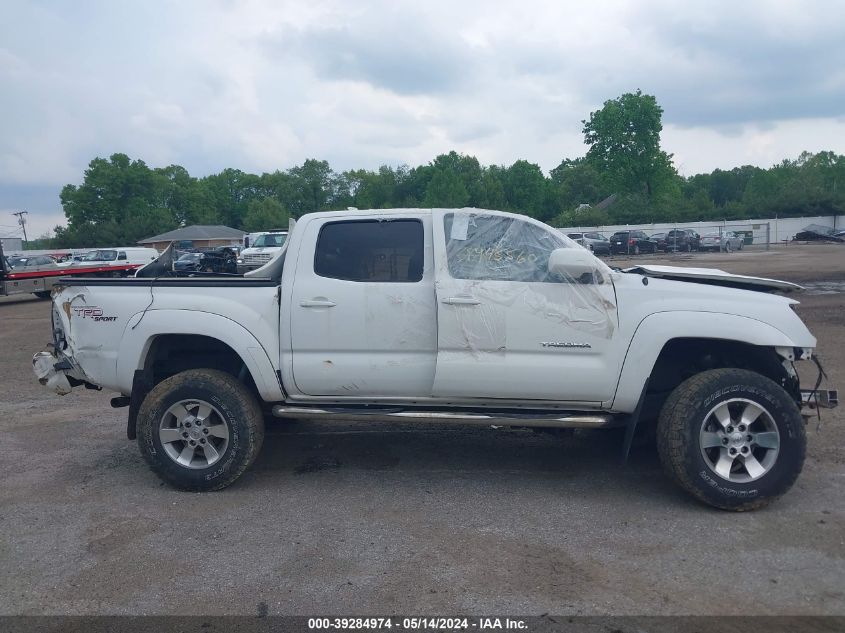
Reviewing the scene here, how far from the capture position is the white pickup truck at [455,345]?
4.74 meters

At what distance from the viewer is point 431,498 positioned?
16.6 feet

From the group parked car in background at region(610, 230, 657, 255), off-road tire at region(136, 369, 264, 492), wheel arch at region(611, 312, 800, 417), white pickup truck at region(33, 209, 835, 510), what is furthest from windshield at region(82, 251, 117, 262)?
wheel arch at region(611, 312, 800, 417)

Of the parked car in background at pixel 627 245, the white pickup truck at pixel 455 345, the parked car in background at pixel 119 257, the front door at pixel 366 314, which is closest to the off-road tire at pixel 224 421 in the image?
the white pickup truck at pixel 455 345

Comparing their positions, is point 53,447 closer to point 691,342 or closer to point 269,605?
point 269,605

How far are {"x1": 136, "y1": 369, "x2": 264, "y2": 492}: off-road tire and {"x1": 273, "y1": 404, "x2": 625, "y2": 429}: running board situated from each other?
255 mm

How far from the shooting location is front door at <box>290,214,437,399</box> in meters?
5.02

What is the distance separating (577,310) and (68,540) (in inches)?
141

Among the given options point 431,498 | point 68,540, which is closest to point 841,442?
point 431,498

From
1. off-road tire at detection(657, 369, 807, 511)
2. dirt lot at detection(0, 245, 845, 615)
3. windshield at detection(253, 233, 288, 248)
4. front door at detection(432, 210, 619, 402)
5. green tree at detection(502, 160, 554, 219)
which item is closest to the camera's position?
dirt lot at detection(0, 245, 845, 615)

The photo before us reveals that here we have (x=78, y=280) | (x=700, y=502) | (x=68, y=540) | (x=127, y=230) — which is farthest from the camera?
(x=127, y=230)

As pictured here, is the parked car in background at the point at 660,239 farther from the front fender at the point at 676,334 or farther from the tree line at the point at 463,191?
the front fender at the point at 676,334

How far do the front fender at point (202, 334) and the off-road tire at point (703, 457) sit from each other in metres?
2.77

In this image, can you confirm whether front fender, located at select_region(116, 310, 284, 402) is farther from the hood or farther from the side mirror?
the hood

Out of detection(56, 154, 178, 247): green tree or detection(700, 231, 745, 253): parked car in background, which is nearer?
detection(700, 231, 745, 253): parked car in background
